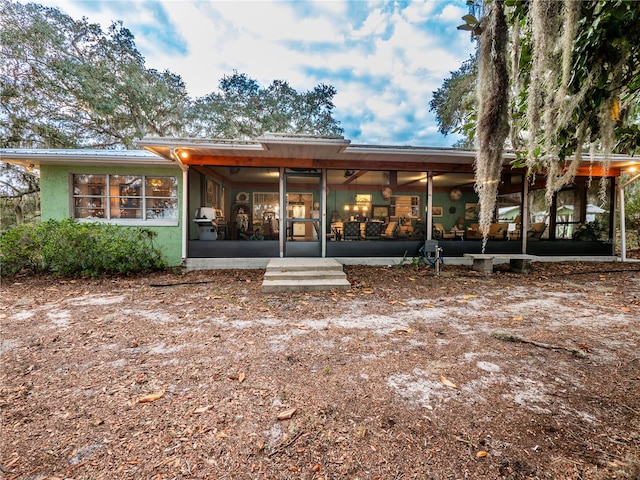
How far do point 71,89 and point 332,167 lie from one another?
10.2m

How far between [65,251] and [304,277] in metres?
4.68

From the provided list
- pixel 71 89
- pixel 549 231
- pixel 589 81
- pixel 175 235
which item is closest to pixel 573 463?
pixel 589 81

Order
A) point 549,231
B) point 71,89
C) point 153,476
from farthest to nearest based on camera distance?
1. point 71,89
2. point 549,231
3. point 153,476

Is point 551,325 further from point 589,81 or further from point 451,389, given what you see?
point 589,81

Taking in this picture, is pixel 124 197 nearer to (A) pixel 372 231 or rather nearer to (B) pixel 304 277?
(B) pixel 304 277

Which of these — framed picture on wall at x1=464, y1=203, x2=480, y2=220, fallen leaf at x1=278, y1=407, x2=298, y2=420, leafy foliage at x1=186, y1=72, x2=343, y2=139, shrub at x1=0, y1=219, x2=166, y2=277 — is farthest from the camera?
leafy foliage at x1=186, y1=72, x2=343, y2=139

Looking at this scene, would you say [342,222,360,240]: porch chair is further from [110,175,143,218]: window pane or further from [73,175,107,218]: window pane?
[73,175,107,218]: window pane

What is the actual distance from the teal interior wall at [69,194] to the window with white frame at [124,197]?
137 millimetres

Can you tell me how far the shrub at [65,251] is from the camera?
536 centimetres

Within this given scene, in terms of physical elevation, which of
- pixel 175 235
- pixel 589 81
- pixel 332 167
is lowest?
pixel 175 235

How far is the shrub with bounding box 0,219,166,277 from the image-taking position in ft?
17.6

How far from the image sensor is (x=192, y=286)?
16.8 feet

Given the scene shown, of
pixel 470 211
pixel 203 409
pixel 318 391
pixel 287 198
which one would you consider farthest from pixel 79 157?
pixel 470 211

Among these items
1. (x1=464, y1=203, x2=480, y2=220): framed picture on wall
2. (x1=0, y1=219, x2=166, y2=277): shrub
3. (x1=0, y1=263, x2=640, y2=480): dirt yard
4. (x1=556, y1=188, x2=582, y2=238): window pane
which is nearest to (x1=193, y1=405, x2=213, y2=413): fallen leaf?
(x1=0, y1=263, x2=640, y2=480): dirt yard
